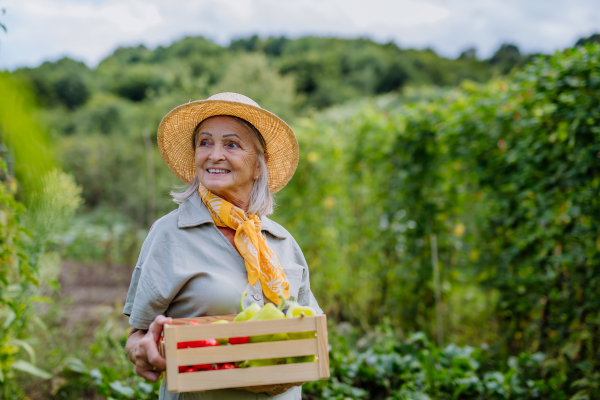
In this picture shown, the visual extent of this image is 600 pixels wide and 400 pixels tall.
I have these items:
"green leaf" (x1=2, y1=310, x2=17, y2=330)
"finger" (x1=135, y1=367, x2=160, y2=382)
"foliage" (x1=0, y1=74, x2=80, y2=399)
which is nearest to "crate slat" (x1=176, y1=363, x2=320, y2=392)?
"finger" (x1=135, y1=367, x2=160, y2=382)

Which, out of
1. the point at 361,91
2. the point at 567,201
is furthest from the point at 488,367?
the point at 361,91

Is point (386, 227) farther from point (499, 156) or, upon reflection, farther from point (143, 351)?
point (143, 351)

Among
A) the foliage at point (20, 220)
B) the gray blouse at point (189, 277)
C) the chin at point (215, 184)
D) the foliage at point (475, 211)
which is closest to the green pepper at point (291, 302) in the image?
the gray blouse at point (189, 277)

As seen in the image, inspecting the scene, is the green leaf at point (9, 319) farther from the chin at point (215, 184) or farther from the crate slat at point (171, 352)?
the crate slat at point (171, 352)

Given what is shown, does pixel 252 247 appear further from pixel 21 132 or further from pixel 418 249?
pixel 418 249

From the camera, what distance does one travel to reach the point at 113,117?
1689 cm

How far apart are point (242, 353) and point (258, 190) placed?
77 centimetres

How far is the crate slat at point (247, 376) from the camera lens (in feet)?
3.55

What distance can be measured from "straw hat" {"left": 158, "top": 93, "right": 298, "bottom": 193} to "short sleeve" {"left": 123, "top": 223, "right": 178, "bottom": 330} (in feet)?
1.65

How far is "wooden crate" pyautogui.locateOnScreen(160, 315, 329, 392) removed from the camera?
1.06m

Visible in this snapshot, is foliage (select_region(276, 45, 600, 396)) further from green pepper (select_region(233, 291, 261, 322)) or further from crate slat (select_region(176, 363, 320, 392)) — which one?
green pepper (select_region(233, 291, 261, 322))

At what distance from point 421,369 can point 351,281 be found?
195 centimetres

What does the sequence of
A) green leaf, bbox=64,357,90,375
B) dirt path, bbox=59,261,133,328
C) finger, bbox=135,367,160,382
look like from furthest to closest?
dirt path, bbox=59,261,133,328 → green leaf, bbox=64,357,90,375 → finger, bbox=135,367,160,382

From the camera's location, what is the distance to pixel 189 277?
135 centimetres
